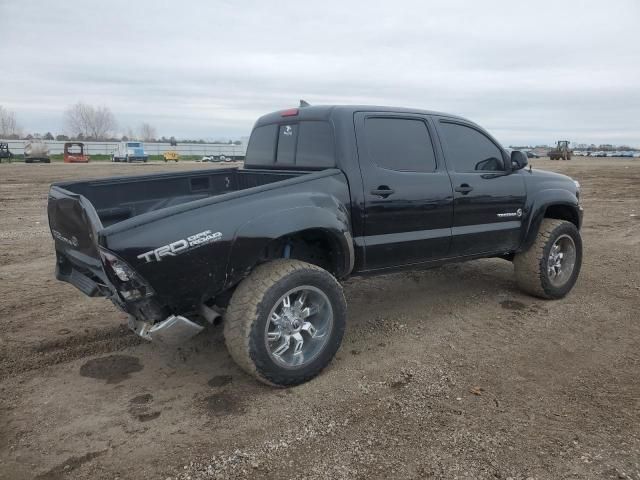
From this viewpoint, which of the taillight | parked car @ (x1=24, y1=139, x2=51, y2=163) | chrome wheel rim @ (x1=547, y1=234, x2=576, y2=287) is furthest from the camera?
parked car @ (x1=24, y1=139, x2=51, y2=163)

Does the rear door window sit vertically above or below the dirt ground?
above

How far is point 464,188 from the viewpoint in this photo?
459cm

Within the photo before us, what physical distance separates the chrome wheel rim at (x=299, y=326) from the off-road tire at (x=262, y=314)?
0.15 feet

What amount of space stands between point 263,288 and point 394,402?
1.14 m

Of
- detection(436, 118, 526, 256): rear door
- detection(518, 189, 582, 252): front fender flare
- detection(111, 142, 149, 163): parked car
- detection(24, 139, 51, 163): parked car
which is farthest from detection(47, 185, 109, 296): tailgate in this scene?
detection(111, 142, 149, 163): parked car

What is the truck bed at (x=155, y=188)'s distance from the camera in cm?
420

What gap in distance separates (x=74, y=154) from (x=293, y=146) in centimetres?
4884

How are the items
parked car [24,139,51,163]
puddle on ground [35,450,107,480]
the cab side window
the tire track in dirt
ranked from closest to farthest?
1. puddle on ground [35,450,107,480]
2. the tire track in dirt
3. the cab side window
4. parked car [24,139,51,163]

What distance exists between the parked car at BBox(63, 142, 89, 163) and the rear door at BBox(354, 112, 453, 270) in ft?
157

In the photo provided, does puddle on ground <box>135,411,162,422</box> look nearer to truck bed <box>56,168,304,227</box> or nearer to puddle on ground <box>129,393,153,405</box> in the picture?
puddle on ground <box>129,393,153,405</box>

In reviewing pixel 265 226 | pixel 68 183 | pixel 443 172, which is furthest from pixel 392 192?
pixel 68 183

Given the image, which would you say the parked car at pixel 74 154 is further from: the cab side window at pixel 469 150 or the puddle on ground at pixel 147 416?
the puddle on ground at pixel 147 416

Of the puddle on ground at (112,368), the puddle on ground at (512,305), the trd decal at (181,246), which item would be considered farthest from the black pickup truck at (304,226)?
the puddle on ground at (112,368)

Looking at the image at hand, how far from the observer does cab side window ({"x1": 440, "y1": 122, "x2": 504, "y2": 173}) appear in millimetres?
4676
